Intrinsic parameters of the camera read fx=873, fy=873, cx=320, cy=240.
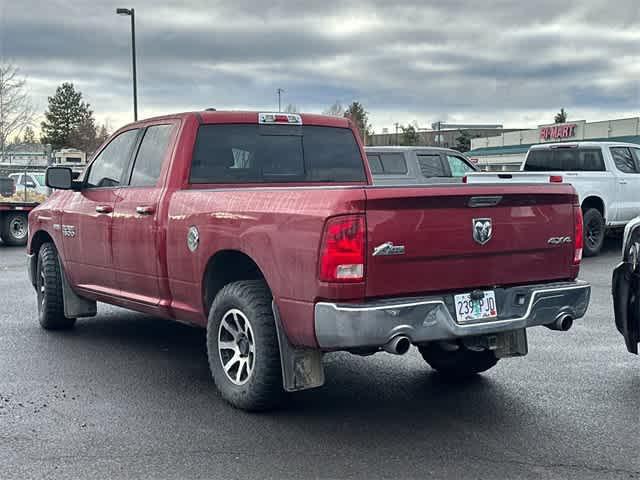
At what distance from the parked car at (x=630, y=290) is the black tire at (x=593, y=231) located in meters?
9.62

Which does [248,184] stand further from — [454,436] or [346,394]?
[454,436]

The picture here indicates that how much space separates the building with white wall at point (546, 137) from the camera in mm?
52406

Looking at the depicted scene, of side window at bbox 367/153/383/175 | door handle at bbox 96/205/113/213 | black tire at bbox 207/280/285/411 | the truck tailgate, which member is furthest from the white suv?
black tire at bbox 207/280/285/411

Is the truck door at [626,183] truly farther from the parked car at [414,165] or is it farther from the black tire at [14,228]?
the black tire at [14,228]

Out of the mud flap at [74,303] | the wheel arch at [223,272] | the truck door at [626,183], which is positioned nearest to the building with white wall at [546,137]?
the truck door at [626,183]

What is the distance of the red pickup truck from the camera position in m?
4.70

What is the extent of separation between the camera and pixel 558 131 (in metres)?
61.5

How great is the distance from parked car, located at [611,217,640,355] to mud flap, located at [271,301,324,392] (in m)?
2.31

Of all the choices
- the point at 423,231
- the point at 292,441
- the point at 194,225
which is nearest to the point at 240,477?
the point at 292,441

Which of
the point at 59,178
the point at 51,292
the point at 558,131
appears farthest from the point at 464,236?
the point at 558,131

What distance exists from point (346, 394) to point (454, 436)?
115cm

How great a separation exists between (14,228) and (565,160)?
39.8 feet

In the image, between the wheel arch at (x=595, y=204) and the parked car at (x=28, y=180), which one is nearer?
the wheel arch at (x=595, y=204)

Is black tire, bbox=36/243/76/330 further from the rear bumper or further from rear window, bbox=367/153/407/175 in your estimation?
rear window, bbox=367/153/407/175
